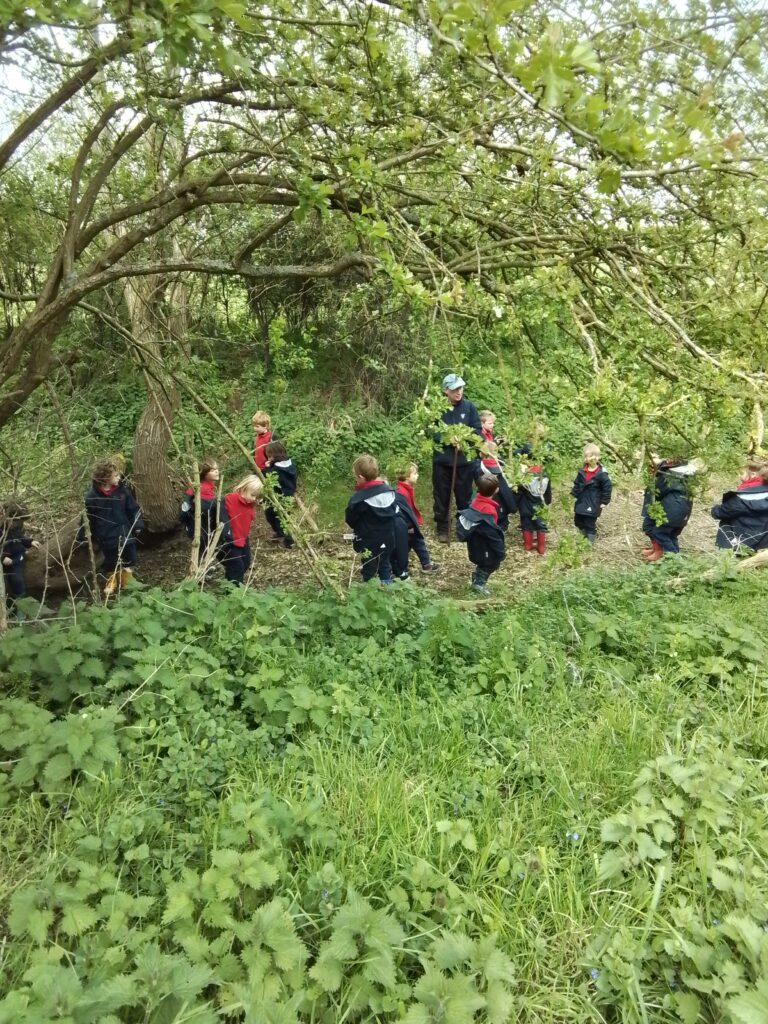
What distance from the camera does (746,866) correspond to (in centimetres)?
214

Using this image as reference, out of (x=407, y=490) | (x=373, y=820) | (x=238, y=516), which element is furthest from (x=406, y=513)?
(x=373, y=820)

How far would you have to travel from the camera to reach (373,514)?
237 inches

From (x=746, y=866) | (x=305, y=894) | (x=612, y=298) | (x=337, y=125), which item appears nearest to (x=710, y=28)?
(x=612, y=298)

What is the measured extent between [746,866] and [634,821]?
0.38 m

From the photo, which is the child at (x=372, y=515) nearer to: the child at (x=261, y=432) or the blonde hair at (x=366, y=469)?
the blonde hair at (x=366, y=469)

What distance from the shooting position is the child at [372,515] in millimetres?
5910

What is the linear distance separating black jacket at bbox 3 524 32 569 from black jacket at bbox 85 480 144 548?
Result: 0.66 m

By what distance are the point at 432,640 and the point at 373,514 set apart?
2.35 metres

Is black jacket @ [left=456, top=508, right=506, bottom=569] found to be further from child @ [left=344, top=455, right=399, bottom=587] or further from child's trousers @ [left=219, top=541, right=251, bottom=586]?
child's trousers @ [left=219, top=541, right=251, bottom=586]

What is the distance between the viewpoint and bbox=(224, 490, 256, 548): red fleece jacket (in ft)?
20.3

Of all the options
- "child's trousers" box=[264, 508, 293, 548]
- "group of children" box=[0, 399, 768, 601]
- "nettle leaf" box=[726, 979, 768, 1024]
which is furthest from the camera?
"child's trousers" box=[264, 508, 293, 548]

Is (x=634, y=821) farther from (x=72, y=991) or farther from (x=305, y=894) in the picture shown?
(x=72, y=991)

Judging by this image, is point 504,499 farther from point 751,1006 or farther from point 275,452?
point 751,1006

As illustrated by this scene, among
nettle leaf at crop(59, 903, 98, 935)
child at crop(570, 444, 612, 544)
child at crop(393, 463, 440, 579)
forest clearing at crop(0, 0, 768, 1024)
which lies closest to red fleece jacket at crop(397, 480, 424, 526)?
child at crop(393, 463, 440, 579)
